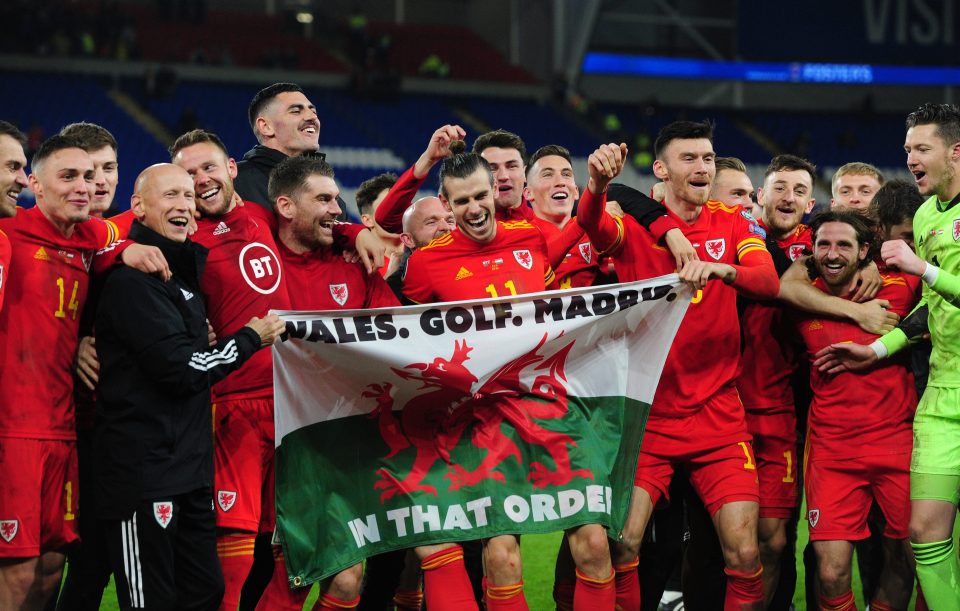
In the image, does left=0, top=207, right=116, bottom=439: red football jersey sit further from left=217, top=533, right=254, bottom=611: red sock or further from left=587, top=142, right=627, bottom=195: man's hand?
left=587, top=142, right=627, bottom=195: man's hand

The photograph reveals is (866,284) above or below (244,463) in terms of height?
above

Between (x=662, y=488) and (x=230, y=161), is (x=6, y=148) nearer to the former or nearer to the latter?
(x=230, y=161)

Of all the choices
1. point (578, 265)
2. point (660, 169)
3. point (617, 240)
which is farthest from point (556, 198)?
point (617, 240)

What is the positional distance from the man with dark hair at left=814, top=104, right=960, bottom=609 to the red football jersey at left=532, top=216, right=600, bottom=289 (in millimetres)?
1302

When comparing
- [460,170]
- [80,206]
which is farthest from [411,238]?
[80,206]

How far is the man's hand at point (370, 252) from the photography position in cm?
533

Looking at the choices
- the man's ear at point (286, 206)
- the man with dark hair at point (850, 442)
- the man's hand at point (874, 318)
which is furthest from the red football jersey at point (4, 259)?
the man's hand at point (874, 318)

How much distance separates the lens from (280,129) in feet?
20.3

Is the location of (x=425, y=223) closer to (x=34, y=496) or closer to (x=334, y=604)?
(x=334, y=604)

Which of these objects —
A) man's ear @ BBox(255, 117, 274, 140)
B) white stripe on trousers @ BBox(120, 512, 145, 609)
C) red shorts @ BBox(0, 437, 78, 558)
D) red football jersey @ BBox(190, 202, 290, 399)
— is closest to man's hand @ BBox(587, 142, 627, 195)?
red football jersey @ BBox(190, 202, 290, 399)

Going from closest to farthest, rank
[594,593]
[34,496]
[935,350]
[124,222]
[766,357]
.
Result: [34,496], [594,593], [935,350], [124,222], [766,357]

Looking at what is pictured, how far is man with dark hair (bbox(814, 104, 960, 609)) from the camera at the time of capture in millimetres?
5062

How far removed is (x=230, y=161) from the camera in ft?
18.0

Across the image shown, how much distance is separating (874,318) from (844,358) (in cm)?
26
